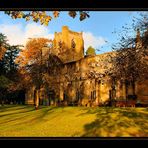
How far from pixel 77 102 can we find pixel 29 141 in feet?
140

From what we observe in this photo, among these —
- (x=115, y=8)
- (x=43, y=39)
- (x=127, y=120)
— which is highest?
(x=43, y=39)

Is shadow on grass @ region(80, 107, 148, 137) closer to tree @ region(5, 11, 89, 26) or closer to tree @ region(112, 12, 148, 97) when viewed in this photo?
tree @ region(112, 12, 148, 97)

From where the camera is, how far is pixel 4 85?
43.1 metres

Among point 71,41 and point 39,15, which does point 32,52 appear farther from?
point 39,15

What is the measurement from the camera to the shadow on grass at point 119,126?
1695 cm

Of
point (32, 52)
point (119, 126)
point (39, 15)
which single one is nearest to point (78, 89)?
point (32, 52)

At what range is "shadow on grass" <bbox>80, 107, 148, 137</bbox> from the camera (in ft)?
55.6

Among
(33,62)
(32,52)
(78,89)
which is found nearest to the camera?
(33,62)

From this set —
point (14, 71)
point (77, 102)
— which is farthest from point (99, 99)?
point (14, 71)

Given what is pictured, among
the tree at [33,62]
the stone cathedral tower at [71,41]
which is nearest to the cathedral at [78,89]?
the tree at [33,62]

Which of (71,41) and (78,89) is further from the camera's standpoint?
(71,41)

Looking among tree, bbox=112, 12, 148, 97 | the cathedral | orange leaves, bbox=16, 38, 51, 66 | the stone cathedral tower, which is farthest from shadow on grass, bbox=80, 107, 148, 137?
the stone cathedral tower

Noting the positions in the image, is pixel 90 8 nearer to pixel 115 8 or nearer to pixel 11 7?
pixel 115 8

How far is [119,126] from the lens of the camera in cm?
1923
